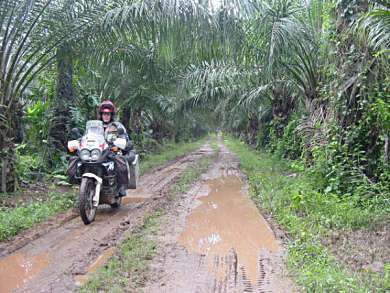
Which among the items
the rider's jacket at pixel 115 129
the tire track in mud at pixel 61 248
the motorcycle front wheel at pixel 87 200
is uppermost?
the rider's jacket at pixel 115 129

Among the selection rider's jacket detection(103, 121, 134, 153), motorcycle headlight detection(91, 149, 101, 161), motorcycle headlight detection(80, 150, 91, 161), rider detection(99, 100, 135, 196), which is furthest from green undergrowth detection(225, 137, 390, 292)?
motorcycle headlight detection(80, 150, 91, 161)

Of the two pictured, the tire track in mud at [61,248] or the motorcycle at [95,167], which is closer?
the tire track in mud at [61,248]

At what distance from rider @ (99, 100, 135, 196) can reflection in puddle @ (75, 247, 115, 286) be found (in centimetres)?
199

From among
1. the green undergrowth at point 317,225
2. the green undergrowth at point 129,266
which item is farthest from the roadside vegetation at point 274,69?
the green undergrowth at point 129,266

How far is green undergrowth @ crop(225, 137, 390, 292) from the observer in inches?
140

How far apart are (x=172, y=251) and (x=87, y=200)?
1.84m

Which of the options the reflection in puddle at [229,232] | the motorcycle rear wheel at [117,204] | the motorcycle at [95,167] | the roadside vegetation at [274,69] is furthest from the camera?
the motorcycle rear wheel at [117,204]

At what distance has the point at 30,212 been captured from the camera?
6.36 metres

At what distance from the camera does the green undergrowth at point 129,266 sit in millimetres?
3598

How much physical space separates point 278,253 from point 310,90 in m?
6.96

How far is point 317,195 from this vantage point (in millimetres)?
6555

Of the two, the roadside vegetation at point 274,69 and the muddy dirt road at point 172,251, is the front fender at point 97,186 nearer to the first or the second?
the muddy dirt road at point 172,251

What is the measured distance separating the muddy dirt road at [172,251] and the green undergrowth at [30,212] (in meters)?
0.20

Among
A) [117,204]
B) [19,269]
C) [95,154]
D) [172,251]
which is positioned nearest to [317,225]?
[172,251]
